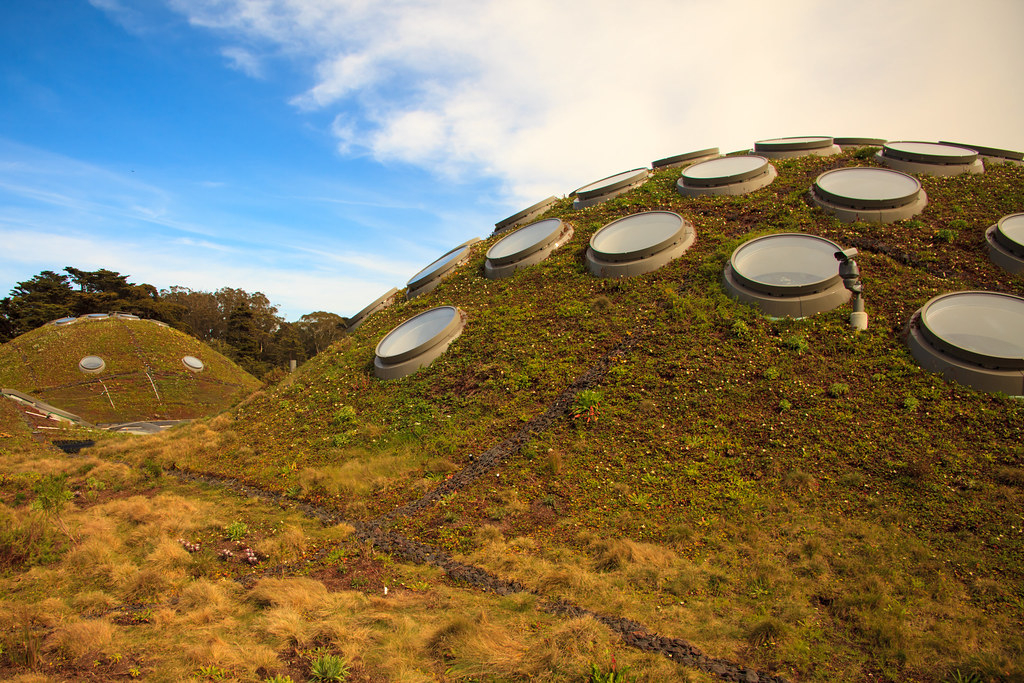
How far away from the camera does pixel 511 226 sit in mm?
31453

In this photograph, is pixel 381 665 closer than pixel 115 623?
Yes

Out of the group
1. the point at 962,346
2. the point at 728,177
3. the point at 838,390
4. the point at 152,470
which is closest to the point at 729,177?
the point at 728,177

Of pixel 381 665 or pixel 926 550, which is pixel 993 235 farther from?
pixel 381 665

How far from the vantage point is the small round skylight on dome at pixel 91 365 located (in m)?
39.0

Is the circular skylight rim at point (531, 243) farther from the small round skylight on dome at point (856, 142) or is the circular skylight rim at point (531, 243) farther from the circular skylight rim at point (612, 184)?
the small round skylight on dome at point (856, 142)

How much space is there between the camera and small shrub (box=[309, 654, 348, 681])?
6.74 metres

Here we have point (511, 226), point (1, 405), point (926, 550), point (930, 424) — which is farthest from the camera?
point (511, 226)

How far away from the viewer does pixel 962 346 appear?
43.3ft

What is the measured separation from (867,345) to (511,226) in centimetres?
2072

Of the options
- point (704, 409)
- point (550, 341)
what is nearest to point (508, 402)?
point (550, 341)

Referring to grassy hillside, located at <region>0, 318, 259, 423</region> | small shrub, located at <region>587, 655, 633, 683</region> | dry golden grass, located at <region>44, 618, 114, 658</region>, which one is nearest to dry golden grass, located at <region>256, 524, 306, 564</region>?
dry golden grass, located at <region>44, 618, 114, 658</region>

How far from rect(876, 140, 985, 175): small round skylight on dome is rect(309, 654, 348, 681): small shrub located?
27.7 m

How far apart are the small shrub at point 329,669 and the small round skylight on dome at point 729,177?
23581 mm

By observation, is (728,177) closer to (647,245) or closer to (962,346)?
(647,245)
